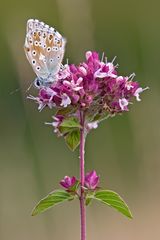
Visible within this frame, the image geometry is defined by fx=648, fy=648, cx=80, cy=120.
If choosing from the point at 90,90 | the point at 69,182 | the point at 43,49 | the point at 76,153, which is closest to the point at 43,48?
the point at 43,49

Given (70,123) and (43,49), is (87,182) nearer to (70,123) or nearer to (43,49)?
(70,123)

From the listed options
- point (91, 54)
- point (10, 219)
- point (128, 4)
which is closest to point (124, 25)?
point (128, 4)

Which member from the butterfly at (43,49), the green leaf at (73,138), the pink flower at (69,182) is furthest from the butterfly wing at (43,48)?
the pink flower at (69,182)

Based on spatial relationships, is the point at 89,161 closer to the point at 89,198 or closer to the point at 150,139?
the point at 150,139

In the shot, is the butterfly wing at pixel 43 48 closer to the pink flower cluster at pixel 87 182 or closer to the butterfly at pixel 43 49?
the butterfly at pixel 43 49

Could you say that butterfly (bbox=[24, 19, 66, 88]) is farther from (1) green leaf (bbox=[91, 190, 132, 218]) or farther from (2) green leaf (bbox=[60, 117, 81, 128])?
(1) green leaf (bbox=[91, 190, 132, 218])
